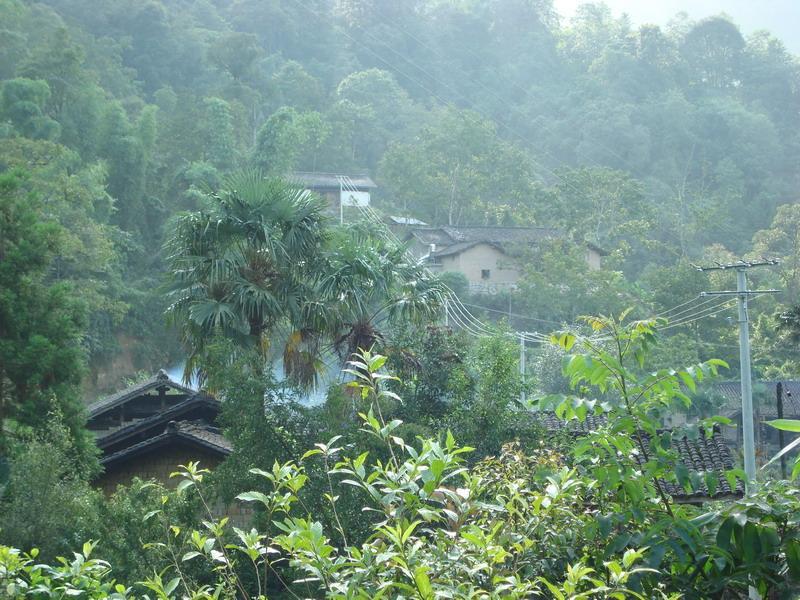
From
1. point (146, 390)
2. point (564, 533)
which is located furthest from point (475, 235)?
point (564, 533)

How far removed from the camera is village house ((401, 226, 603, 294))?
44.1 meters

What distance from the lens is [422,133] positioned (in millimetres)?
52969

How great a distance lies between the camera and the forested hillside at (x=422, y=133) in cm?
3794

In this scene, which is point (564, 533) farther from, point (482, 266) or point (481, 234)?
point (481, 234)

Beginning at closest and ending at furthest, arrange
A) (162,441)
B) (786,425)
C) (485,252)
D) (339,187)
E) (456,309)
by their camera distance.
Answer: (786,425) < (162,441) < (456,309) < (485,252) < (339,187)

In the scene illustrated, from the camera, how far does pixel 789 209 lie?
4219cm

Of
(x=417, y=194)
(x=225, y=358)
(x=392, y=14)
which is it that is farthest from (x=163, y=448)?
(x=392, y=14)

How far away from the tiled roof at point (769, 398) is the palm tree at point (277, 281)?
21.1m

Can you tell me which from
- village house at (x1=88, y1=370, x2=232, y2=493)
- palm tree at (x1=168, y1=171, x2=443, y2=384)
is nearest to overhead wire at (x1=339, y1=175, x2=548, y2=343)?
village house at (x1=88, y1=370, x2=232, y2=493)

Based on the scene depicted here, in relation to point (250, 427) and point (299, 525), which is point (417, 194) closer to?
point (250, 427)

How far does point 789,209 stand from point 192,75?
33431 mm

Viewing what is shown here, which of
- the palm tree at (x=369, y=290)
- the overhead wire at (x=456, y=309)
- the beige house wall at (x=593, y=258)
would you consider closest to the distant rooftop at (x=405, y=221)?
the overhead wire at (x=456, y=309)

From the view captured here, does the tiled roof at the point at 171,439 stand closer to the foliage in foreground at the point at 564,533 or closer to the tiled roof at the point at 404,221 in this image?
the foliage in foreground at the point at 564,533

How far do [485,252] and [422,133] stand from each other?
10.9m
